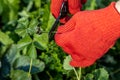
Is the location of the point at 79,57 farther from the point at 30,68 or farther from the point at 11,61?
the point at 11,61

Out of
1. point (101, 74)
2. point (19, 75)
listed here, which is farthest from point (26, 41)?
point (101, 74)

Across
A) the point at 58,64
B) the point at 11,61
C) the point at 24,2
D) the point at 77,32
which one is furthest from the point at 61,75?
the point at 24,2

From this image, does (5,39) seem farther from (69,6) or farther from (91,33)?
(91,33)

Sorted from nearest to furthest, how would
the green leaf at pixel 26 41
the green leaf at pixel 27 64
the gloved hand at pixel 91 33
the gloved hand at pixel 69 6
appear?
the gloved hand at pixel 91 33 → the gloved hand at pixel 69 6 → the green leaf at pixel 26 41 → the green leaf at pixel 27 64

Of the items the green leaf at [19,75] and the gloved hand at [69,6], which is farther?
the green leaf at [19,75]

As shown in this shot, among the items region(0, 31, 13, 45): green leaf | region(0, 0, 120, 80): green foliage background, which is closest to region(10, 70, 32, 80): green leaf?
region(0, 0, 120, 80): green foliage background

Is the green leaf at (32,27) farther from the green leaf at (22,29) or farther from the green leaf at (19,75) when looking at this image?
the green leaf at (19,75)

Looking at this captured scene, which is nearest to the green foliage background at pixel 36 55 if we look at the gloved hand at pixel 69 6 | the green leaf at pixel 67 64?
the green leaf at pixel 67 64

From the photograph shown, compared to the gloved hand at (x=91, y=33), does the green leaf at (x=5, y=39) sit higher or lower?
lower

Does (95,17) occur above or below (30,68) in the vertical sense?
above
